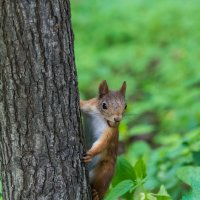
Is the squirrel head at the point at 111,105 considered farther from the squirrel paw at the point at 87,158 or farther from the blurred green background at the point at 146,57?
the blurred green background at the point at 146,57

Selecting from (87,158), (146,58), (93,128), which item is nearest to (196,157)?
(93,128)

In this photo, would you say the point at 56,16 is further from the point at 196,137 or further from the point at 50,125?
the point at 196,137

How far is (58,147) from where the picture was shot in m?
2.92

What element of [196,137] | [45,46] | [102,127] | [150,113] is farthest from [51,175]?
[150,113]

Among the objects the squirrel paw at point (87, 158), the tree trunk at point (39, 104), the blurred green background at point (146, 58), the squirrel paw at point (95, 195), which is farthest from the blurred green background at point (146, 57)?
the tree trunk at point (39, 104)

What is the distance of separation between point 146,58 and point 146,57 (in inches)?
0.9

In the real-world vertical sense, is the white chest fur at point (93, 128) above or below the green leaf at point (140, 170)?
above

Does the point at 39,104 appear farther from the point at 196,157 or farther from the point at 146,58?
the point at 146,58

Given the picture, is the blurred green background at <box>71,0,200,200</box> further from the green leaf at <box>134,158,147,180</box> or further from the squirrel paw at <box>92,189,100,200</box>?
the squirrel paw at <box>92,189,100,200</box>

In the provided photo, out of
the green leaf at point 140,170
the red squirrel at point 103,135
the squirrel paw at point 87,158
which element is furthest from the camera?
the green leaf at point 140,170

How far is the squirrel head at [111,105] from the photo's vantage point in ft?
10.5

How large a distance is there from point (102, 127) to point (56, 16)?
28.9 inches

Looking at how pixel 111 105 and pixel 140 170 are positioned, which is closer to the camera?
pixel 111 105

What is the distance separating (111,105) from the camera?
10.6 feet
